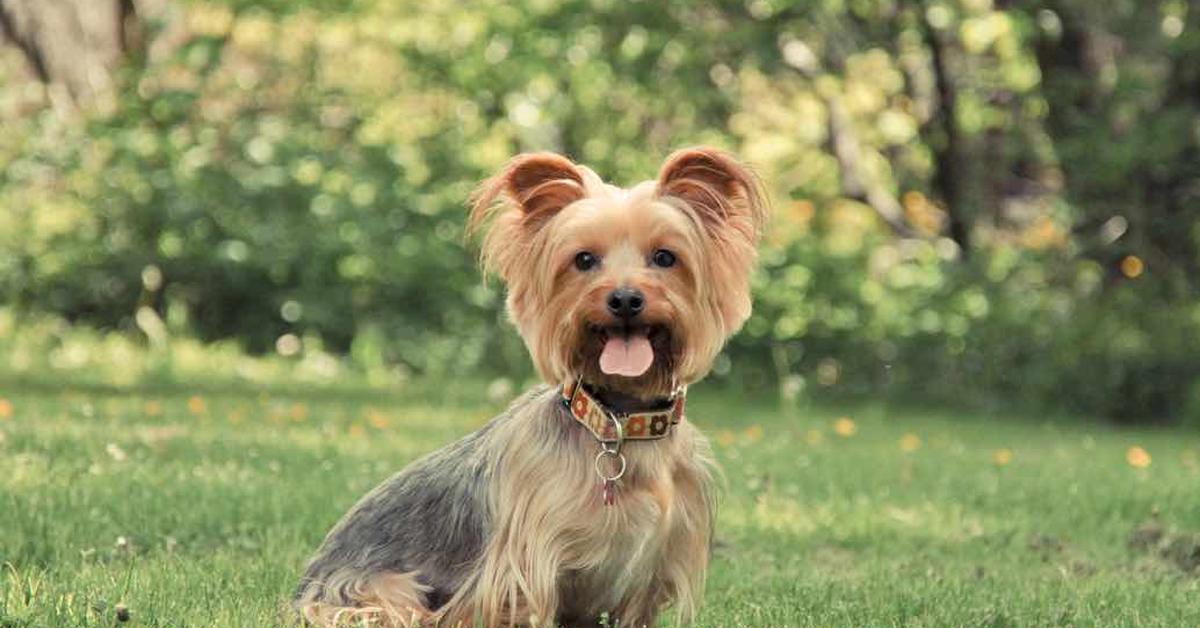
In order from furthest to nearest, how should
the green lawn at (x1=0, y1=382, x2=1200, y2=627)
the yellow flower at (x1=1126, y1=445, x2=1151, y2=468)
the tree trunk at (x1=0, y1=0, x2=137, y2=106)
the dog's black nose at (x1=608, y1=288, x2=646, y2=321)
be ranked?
1. the tree trunk at (x1=0, y1=0, x2=137, y2=106)
2. the yellow flower at (x1=1126, y1=445, x2=1151, y2=468)
3. the green lawn at (x1=0, y1=382, x2=1200, y2=627)
4. the dog's black nose at (x1=608, y1=288, x2=646, y2=321)

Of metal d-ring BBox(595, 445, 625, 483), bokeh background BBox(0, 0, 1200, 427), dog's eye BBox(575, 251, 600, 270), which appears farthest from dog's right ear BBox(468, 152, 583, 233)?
bokeh background BBox(0, 0, 1200, 427)

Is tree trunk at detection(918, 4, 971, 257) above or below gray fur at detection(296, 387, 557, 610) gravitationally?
→ above

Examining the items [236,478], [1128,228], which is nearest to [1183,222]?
[1128,228]

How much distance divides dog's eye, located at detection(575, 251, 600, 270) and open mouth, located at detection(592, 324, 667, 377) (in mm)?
170

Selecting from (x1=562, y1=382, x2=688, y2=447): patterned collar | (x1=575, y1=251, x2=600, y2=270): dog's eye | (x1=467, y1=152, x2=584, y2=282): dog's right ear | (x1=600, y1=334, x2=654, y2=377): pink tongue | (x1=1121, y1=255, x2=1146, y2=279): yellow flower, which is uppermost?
(x1=467, y1=152, x2=584, y2=282): dog's right ear

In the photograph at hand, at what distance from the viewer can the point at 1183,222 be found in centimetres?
1473

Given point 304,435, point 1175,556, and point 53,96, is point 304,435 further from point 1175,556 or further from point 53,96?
point 53,96

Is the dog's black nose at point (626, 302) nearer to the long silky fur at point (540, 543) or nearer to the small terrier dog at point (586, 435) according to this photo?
the small terrier dog at point (586, 435)

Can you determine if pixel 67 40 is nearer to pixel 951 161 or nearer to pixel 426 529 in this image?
pixel 951 161

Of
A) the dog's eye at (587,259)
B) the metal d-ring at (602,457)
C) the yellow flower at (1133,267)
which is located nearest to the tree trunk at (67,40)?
the yellow flower at (1133,267)

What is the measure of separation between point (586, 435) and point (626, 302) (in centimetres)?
40

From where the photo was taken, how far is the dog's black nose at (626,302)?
4.79 metres

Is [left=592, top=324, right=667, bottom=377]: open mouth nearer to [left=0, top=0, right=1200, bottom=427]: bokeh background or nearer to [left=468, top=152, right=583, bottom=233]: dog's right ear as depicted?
[left=468, top=152, right=583, bottom=233]: dog's right ear

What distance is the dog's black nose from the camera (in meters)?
4.79
